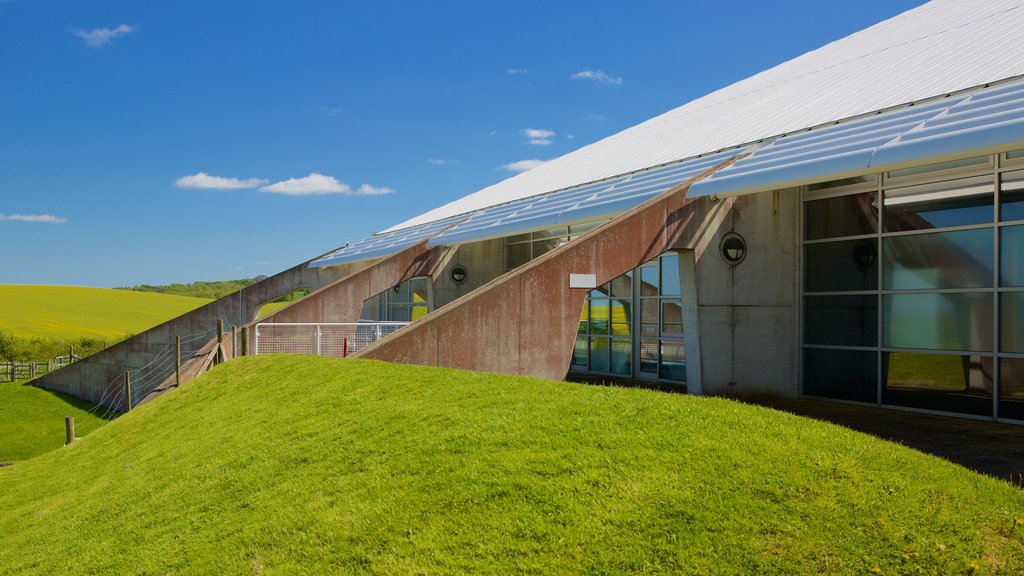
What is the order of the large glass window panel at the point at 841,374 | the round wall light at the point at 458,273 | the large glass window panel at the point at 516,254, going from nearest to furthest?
the large glass window panel at the point at 841,374, the large glass window panel at the point at 516,254, the round wall light at the point at 458,273

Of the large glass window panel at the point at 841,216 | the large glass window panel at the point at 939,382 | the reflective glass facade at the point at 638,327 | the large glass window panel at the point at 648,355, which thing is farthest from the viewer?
the large glass window panel at the point at 648,355

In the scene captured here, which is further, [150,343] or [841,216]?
[150,343]

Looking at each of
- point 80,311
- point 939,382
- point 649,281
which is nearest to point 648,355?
point 649,281

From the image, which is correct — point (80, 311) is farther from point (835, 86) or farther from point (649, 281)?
point (835, 86)

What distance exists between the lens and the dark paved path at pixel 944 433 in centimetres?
872

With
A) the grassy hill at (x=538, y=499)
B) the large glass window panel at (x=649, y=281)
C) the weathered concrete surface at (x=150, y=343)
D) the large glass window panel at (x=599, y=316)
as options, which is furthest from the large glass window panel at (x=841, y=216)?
the weathered concrete surface at (x=150, y=343)

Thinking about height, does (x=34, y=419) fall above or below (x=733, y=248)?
below

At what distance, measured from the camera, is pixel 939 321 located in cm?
1293

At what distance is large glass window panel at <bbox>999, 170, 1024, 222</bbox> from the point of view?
11.8 meters

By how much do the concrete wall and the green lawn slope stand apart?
54208 mm

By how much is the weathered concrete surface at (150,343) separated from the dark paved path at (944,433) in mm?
22686

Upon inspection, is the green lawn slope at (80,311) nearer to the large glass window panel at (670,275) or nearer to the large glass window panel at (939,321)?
the large glass window panel at (670,275)

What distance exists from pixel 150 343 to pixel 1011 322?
87.6 feet

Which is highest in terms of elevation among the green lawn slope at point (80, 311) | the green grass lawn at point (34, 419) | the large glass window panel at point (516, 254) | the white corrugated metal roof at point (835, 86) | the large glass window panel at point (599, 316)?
the white corrugated metal roof at point (835, 86)
